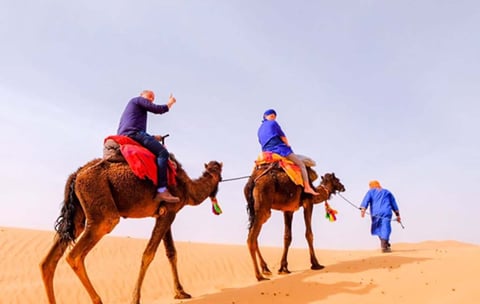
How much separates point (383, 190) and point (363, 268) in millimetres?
5217

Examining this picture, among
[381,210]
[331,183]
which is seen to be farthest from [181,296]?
[381,210]

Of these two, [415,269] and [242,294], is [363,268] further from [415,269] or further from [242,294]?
[242,294]

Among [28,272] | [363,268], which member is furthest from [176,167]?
[28,272]

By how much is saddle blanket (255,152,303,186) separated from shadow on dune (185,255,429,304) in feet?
6.60

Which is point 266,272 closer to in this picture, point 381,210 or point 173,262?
point 173,262

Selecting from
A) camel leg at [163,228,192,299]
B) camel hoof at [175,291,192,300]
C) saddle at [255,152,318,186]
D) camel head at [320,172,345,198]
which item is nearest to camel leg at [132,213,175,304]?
camel leg at [163,228,192,299]

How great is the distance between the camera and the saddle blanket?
952cm

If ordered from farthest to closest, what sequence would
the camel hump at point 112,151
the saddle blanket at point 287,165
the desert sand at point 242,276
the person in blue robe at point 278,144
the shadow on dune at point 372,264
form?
the person in blue robe at point 278,144, the saddle blanket at point 287,165, the shadow on dune at point 372,264, the camel hump at point 112,151, the desert sand at point 242,276

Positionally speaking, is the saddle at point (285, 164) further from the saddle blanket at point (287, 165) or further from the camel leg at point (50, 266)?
the camel leg at point (50, 266)

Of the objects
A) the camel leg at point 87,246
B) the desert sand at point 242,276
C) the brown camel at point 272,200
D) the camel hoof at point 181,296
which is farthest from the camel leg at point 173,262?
the camel leg at point 87,246

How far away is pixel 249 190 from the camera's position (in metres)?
9.73

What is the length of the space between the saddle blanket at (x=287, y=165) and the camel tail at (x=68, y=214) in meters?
4.15

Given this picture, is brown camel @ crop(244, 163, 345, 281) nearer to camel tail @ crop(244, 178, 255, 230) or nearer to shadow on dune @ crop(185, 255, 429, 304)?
camel tail @ crop(244, 178, 255, 230)

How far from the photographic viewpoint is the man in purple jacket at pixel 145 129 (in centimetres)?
739
